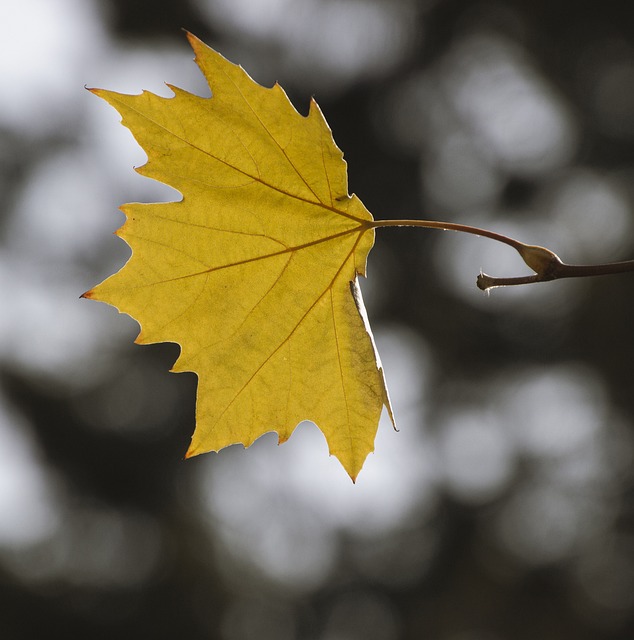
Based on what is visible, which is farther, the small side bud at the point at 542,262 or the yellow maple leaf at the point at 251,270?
the yellow maple leaf at the point at 251,270

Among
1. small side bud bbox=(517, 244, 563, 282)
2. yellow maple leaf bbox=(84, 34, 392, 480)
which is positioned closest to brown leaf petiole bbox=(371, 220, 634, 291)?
small side bud bbox=(517, 244, 563, 282)

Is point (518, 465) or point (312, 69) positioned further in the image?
point (518, 465)

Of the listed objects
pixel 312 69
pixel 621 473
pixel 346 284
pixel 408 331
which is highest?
pixel 312 69

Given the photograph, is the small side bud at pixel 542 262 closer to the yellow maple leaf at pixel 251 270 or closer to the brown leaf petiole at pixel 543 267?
the brown leaf petiole at pixel 543 267

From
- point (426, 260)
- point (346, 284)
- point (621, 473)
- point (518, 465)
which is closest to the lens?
point (346, 284)

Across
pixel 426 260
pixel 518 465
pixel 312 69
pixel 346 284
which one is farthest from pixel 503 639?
pixel 346 284

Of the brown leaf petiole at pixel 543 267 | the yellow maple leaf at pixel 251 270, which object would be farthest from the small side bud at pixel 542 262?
the yellow maple leaf at pixel 251 270

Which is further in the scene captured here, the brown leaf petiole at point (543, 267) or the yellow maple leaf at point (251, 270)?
the yellow maple leaf at point (251, 270)

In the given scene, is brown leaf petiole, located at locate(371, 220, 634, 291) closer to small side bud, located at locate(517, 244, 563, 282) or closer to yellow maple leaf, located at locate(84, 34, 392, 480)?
small side bud, located at locate(517, 244, 563, 282)

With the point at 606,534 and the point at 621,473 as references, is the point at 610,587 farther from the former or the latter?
the point at 621,473
